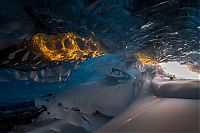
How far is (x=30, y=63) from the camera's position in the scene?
294cm

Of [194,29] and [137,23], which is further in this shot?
[194,29]

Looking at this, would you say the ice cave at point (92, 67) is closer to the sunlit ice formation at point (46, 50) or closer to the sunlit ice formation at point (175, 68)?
the sunlit ice formation at point (46, 50)

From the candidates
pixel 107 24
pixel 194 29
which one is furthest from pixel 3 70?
pixel 194 29

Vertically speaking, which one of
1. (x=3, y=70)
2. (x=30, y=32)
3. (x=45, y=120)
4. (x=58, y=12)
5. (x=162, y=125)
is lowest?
(x=45, y=120)

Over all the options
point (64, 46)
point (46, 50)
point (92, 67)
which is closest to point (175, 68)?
point (92, 67)

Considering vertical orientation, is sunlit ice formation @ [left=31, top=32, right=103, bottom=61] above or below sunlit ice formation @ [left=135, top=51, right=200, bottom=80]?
above

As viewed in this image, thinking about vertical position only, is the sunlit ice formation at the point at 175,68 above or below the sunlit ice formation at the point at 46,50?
below

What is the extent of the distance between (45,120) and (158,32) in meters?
2.06

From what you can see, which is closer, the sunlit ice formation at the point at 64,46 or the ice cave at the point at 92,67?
the ice cave at the point at 92,67

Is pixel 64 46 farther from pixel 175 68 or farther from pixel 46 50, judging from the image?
pixel 175 68

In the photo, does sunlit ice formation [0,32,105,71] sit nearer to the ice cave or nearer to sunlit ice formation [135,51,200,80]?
the ice cave

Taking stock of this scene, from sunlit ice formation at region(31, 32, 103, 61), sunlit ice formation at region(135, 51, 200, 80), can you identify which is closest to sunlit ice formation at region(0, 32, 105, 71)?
sunlit ice formation at region(31, 32, 103, 61)

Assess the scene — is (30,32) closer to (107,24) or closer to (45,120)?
(107,24)

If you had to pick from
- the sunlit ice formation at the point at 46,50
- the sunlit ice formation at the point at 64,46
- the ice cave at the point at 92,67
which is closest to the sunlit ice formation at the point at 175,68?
the ice cave at the point at 92,67
